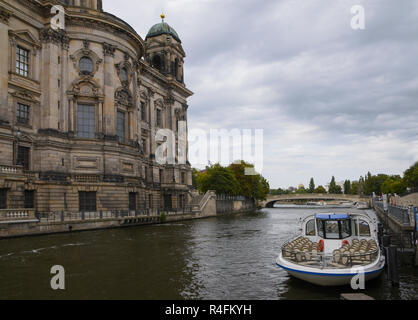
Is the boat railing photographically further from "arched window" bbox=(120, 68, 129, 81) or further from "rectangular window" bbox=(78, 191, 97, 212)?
"arched window" bbox=(120, 68, 129, 81)

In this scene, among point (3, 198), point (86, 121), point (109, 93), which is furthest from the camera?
point (109, 93)

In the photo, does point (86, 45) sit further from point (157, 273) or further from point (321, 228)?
point (321, 228)

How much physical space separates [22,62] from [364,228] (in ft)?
125

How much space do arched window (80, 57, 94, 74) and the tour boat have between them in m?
36.1

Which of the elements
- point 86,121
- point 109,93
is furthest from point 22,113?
point 109,93

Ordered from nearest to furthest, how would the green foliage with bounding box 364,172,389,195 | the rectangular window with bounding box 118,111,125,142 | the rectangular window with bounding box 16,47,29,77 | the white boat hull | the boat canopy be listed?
the white boat hull → the boat canopy → the rectangular window with bounding box 16,47,29,77 → the rectangular window with bounding box 118,111,125,142 → the green foliage with bounding box 364,172,389,195

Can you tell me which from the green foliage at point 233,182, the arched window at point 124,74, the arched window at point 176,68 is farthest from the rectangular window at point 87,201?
A: the green foliage at point 233,182

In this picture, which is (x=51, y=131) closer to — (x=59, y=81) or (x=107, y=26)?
(x=59, y=81)

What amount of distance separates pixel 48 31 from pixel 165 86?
27.9m

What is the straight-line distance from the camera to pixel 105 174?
4441cm

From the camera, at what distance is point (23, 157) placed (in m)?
39.4

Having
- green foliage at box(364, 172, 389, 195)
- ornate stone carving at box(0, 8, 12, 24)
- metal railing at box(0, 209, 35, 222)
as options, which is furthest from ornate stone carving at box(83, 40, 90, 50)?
green foliage at box(364, 172, 389, 195)

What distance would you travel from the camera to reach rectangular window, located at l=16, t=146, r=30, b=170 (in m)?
38.8

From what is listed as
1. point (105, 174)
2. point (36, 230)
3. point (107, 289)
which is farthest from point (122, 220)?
point (107, 289)
